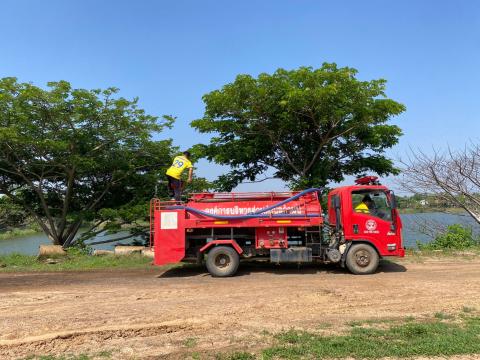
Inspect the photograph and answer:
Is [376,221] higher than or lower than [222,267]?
higher

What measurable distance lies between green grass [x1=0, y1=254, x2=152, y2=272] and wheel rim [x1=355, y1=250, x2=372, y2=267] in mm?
5872

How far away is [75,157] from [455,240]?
14152 mm

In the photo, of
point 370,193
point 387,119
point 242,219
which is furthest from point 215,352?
point 387,119

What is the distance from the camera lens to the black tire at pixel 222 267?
1032 cm

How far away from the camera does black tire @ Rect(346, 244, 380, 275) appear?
10242mm

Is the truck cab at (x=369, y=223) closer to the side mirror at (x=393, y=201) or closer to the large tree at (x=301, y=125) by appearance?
the side mirror at (x=393, y=201)

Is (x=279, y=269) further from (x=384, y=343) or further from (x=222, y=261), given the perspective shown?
(x=384, y=343)

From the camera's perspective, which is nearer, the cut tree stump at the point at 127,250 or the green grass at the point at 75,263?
the green grass at the point at 75,263

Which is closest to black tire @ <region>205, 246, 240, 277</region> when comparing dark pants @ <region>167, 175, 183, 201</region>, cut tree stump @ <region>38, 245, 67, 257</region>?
dark pants @ <region>167, 175, 183, 201</region>

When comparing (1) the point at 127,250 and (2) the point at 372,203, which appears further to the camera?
(1) the point at 127,250

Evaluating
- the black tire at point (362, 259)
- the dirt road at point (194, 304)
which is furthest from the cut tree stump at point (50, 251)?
the black tire at point (362, 259)

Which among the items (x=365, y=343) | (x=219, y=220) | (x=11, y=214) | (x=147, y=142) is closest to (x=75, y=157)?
(x=147, y=142)

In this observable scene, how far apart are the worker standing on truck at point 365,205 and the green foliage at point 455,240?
5.65 m

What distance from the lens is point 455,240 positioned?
15.1 m
